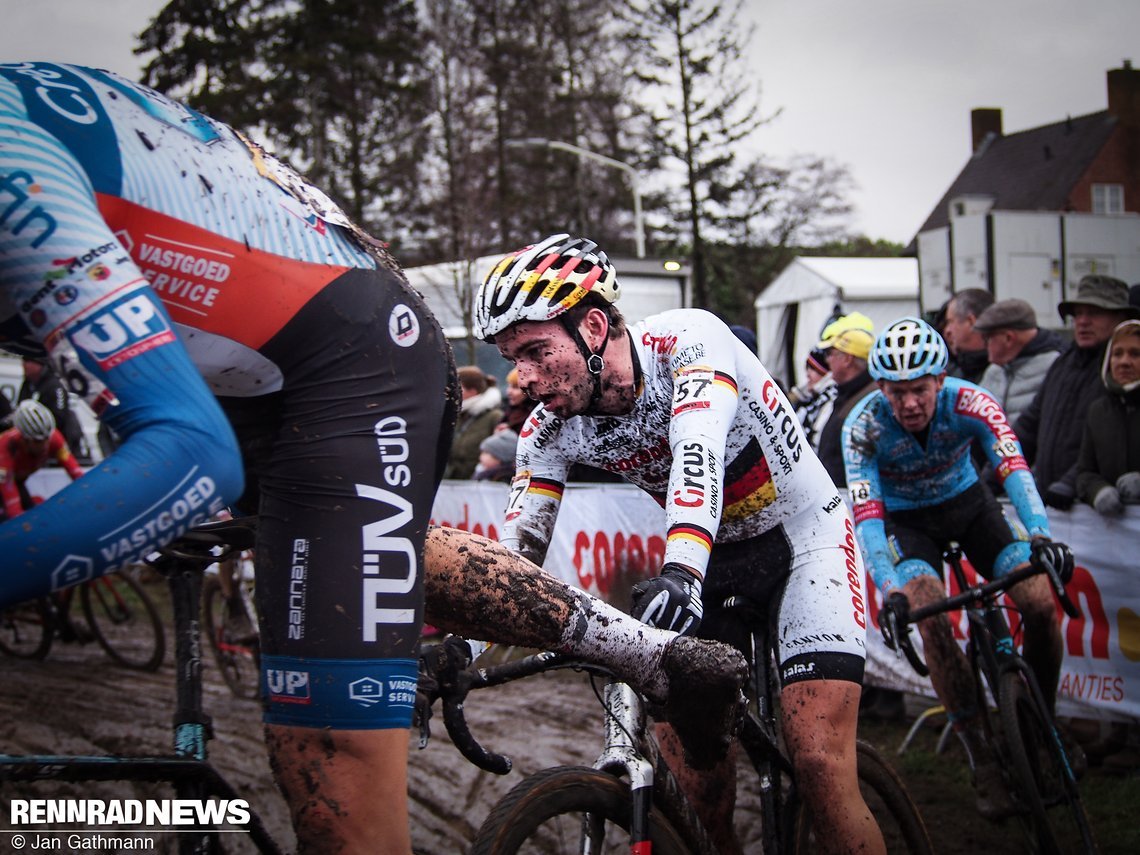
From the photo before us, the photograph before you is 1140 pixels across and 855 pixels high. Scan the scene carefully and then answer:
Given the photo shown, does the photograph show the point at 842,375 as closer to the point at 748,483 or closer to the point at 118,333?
the point at 748,483

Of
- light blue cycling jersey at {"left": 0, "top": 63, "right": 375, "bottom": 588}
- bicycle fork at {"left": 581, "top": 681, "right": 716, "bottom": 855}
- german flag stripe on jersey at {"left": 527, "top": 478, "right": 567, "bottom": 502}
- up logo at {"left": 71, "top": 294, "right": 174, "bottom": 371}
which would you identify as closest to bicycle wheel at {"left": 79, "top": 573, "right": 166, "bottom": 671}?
german flag stripe on jersey at {"left": 527, "top": 478, "right": 567, "bottom": 502}

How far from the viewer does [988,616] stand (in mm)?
5082

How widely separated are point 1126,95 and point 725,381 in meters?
43.7

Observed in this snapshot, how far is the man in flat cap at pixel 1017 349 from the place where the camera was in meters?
7.27

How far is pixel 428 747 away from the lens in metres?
6.21

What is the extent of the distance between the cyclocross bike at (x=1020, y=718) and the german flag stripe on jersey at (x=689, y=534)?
2.27m

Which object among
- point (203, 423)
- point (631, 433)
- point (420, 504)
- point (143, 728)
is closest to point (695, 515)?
point (631, 433)

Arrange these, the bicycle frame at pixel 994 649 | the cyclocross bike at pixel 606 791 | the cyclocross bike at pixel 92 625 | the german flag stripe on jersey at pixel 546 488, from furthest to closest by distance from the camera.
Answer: the cyclocross bike at pixel 92 625 < the bicycle frame at pixel 994 649 < the german flag stripe on jersey at pixel 546 488 < the cyclocross bike at pixel 606 791

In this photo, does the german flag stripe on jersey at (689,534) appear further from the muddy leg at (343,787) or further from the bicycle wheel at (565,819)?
the muddy leg at (343,787)

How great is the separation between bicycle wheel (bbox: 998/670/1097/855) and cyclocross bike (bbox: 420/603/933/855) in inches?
63.3

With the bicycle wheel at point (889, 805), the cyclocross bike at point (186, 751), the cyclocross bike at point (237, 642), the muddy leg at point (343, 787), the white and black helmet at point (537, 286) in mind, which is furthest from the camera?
the cyclocross bike at point (237, 642)

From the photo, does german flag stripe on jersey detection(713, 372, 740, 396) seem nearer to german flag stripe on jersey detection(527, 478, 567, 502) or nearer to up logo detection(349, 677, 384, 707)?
german flag stripe on jersey detection(527, 478, 567, 502)

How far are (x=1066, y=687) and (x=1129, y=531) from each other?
0.96 metres

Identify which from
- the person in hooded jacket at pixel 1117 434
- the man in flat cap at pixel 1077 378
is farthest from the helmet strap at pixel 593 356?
the man in flat cap at pixel 1077 378
